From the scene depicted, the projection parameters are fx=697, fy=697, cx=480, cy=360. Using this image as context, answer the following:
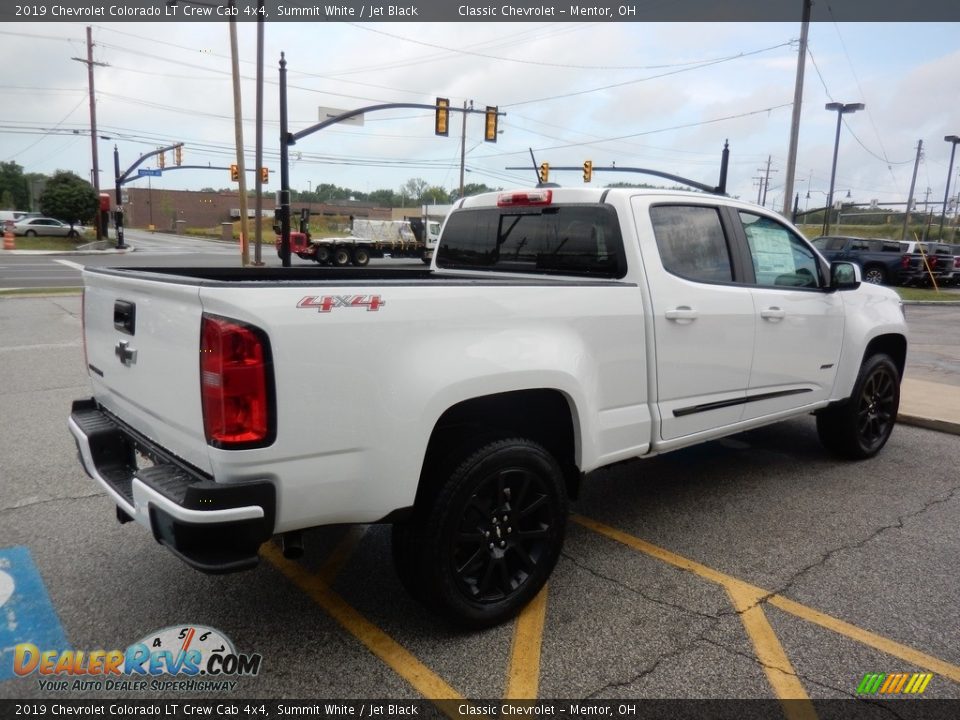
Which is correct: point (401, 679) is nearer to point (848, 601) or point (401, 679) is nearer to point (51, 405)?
point (848, 601)

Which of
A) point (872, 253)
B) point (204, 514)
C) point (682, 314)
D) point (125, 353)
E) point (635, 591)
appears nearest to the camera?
point (204, 514)

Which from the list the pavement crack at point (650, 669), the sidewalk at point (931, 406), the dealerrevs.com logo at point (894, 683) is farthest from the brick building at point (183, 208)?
the dealerrevs.com logo at point (894, 683)

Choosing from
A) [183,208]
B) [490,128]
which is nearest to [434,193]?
[183,208]

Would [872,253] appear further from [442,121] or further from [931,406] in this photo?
[931,406]

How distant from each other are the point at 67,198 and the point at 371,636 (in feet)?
156

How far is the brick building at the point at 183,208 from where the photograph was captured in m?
95.5

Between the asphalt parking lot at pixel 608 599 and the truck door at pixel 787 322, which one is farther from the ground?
the truck door at pixel 787 322

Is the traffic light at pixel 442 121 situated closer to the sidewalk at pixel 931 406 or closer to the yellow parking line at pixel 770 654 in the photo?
the sidewalk at pixel 931 406

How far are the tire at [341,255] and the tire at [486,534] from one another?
32.0m

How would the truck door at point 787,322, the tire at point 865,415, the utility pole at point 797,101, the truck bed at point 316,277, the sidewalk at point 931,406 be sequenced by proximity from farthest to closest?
the utility pole at point 797,101 < the sidewalk at point 931,406 < the tire at point 865,415 < the truck door at point 787,322 < the truck bed at point 316,277

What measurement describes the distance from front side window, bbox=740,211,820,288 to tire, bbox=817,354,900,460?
998 mm

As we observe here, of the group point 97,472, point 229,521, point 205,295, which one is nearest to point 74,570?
point 97,472

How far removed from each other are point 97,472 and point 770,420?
383cm

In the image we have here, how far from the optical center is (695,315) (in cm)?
371
